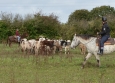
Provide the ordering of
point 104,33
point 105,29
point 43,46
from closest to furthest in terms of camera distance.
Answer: point 105,29
point 104,33
point 43,46

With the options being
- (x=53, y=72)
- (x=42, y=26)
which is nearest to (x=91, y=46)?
(x=53, y=72)

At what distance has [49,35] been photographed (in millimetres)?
44969

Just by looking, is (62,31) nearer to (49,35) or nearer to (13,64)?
(49,35)

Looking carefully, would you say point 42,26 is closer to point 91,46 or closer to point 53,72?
point 91,46

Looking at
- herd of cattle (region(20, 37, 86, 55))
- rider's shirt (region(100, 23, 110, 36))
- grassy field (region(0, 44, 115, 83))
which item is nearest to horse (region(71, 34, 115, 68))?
grassy field (region(0, 44, 115, 83))

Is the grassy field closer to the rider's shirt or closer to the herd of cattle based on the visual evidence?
the rider's shirt

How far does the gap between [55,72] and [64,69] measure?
3.57 ft

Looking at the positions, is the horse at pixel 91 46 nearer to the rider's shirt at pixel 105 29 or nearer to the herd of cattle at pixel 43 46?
the rider's shirt at pixel 105 29

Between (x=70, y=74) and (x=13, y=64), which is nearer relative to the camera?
(x=70, y=74)

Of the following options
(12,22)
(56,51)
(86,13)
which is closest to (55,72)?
(56,51)

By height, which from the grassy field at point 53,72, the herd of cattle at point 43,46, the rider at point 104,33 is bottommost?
the grassy field at point 53,72

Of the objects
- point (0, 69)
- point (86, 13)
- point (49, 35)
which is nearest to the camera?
point (0, 69)

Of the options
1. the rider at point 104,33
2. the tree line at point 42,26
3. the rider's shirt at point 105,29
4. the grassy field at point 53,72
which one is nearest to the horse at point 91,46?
the rider at point 104,33

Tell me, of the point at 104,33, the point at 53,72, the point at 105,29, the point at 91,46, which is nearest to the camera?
the point at 53,72
